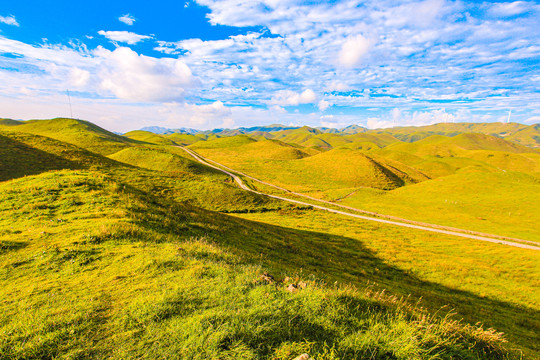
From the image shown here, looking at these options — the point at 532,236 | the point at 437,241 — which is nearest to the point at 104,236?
the point at 437,241

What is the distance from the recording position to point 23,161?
39469mm

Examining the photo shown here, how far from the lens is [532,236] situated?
3562 cm

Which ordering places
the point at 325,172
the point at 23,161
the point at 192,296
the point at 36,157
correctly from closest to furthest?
1. the point at 192,296
2. the point at 23,161
3. the point at 36,157
4. the point at 325,172

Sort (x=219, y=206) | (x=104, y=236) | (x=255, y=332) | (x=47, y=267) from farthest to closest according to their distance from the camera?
(x=219, y=206) < (x=104, y=236) < (x=47, y=267) < (x=255, y=332)

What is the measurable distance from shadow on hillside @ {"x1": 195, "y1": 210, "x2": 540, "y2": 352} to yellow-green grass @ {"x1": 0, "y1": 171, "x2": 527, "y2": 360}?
4661 mm

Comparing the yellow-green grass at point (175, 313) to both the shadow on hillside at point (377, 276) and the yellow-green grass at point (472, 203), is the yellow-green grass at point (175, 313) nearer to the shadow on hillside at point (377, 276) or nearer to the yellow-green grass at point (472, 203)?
the shadow on hillside at point (377, 276)

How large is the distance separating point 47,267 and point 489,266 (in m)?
37.3

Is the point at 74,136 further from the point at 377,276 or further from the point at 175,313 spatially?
the point at 377,276

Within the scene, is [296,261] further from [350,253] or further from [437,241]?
[437,241]

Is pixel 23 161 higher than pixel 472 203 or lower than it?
higher

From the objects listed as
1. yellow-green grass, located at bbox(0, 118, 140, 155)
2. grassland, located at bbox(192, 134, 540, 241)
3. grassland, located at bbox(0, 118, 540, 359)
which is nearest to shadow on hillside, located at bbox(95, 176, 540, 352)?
grassland, located at bbox(0, 118, 540, 359)

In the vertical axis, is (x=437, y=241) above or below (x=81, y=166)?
below

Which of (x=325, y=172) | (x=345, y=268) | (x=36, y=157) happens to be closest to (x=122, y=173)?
(x=36, y=157)

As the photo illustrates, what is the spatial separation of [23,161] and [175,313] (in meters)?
55.8
